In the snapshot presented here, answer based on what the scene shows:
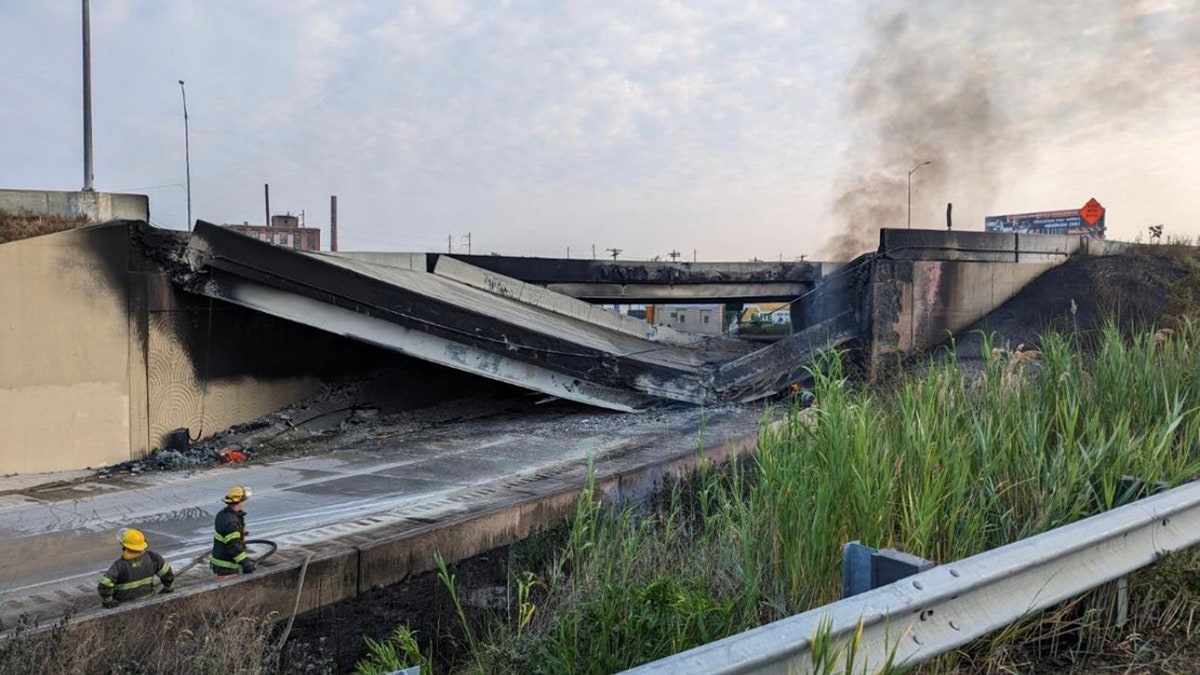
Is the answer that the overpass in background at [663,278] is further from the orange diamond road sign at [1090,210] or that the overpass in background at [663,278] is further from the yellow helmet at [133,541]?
the yellow helmet at [133,541]

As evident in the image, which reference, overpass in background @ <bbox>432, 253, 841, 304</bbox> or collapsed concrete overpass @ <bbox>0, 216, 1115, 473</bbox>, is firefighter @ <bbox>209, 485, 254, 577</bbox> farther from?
overpass in background @ <bbox>432, 253, 841, 304</bbox>

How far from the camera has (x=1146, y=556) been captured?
2.72 m

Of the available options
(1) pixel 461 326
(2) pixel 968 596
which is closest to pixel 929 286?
(1) pixel 461 326

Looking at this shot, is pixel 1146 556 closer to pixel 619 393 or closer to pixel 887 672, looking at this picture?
pixel 887 672

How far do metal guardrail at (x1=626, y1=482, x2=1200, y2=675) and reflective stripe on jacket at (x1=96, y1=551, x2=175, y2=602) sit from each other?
14.8ft

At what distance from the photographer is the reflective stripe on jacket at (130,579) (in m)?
4.87

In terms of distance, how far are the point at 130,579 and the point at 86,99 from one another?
14.2m

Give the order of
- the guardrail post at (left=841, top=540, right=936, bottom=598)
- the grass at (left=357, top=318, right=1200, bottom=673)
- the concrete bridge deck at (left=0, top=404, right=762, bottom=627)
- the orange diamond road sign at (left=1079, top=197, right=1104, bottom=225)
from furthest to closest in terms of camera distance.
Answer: the orange diamond road sign at (left=1079, top=197, right=1104, bottom=225) < the concrete bridge deck at (left=0, top=404, right=762, bottom=627) < the grass at (left=357, top=318, right=1200, bottom=673) < the guardrail post at (left=841, top=540, right=936, bottom=598)

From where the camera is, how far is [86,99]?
1536cm

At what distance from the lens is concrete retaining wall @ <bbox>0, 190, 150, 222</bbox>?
13516 mm

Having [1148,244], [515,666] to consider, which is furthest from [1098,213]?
[515,666]

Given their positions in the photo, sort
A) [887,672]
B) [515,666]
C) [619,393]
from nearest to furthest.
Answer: [887,672], [515,666], [619,393]

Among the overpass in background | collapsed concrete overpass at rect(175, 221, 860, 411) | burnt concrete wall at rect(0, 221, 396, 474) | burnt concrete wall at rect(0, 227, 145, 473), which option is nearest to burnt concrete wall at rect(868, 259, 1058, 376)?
collapsed concrete overpass at rect(175, 221, 860, 411)

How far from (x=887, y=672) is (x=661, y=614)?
2.83ft
